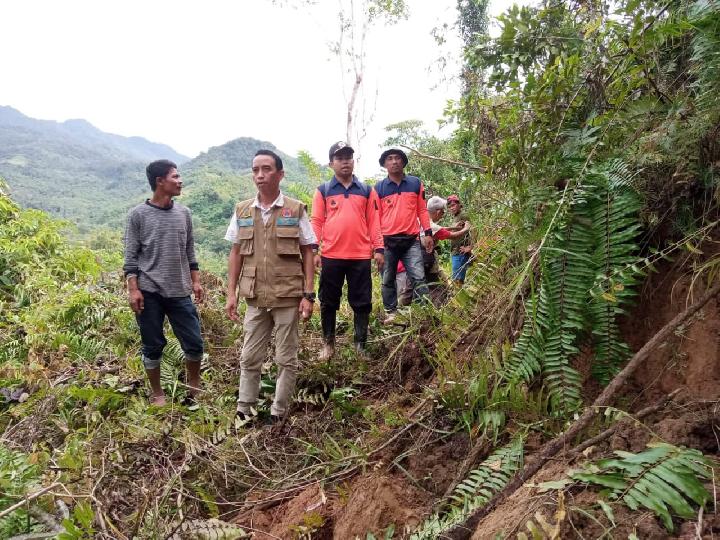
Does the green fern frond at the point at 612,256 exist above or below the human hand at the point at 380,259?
above

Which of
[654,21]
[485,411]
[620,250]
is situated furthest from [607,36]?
[485,411]

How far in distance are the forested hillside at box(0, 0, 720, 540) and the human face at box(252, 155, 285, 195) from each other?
4.63 feet

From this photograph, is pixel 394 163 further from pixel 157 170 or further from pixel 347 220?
pixel 157 170

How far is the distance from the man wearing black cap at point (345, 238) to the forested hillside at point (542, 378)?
103cm

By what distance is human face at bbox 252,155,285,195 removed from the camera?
3299 millimetres

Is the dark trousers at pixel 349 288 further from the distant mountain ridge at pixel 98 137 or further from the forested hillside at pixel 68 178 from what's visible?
the distant mountain ridge at pixel 98 137

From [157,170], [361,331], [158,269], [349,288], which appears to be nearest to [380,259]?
[349,288]

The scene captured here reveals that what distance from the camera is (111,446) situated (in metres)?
2.97

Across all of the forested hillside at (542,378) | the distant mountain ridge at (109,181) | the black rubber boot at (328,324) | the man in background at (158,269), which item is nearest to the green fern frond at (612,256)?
the forested hillside at (542,378)

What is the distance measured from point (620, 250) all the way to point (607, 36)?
115 centimetres

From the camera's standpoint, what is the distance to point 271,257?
11.0 feet

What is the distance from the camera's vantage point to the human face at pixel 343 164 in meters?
4.07

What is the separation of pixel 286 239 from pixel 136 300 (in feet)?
4.47

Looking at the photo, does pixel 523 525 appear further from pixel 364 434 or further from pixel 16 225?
pixel 16 225
